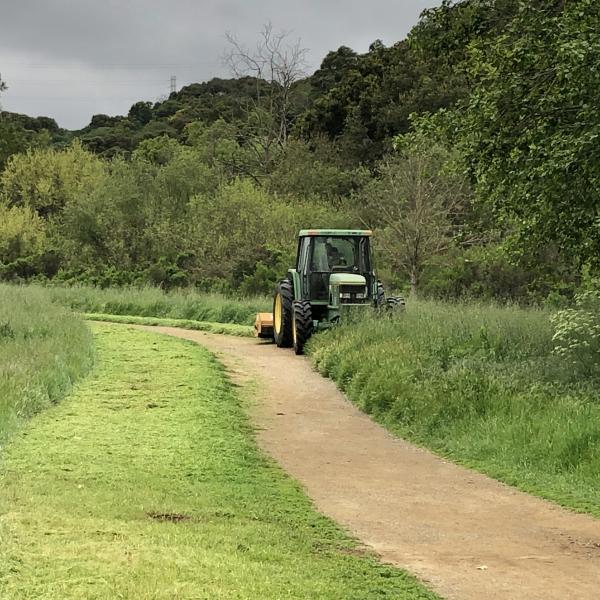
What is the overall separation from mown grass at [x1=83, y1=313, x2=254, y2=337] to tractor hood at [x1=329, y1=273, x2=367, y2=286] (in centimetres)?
424

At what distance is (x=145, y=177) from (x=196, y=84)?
53529mm

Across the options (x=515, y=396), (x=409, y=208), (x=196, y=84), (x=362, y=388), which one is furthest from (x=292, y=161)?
(x=196, y=84)

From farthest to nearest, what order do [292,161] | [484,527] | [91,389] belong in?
[292,161] < [91,389] < [484,527]

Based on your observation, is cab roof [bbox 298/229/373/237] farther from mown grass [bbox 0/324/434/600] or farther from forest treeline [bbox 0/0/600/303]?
mown grass [bbox 0/324/434/600]

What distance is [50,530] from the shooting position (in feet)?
16.2

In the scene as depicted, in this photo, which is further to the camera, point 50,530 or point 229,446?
point 229,446

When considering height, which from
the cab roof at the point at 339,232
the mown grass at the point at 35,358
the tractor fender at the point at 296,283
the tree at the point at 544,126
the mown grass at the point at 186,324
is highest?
the tree at the point at 544,126

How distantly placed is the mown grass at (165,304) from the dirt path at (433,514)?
46.2 feet

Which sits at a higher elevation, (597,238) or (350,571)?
(597,238)

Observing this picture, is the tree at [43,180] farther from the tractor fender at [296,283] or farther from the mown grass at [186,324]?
the tractor fender at [296,283]

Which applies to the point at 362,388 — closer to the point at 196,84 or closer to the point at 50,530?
the point at 50,530

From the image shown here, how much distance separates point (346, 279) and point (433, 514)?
11.7 m

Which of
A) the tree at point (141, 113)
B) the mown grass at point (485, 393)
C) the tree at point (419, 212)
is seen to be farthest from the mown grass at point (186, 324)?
the tree at point (141, 113)

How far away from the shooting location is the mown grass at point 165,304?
2612cm
